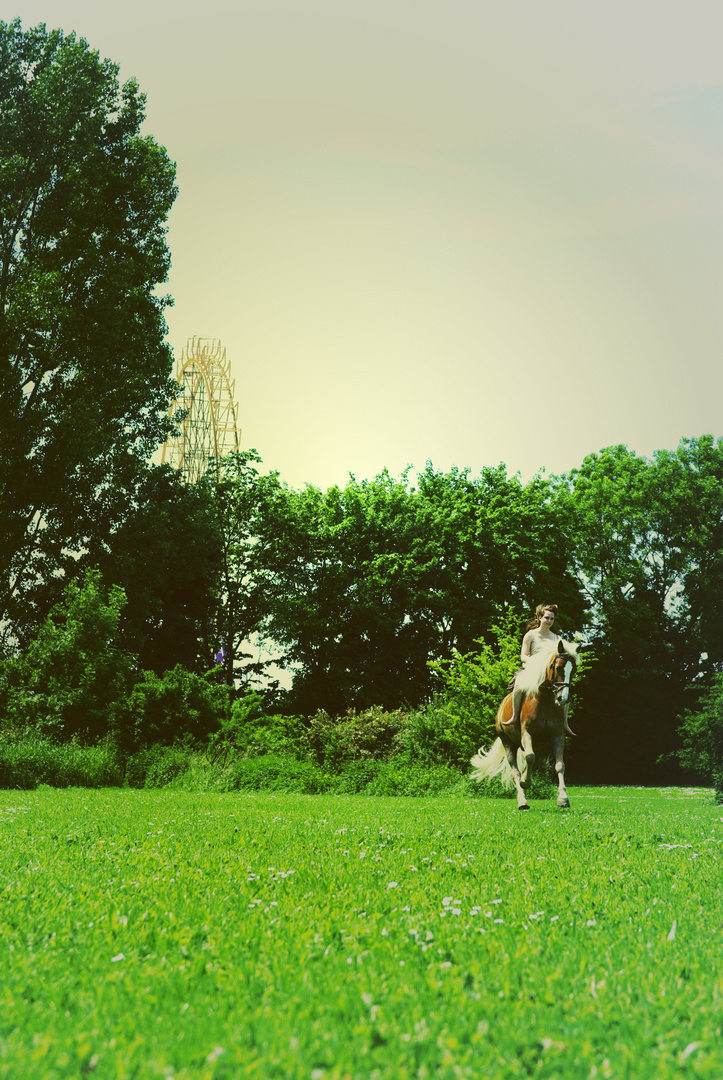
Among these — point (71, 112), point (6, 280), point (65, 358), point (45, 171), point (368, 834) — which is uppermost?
point (71, 112)

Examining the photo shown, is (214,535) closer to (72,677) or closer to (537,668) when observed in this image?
(72,677)

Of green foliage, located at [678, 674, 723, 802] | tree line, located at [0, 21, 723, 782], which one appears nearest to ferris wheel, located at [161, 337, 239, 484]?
tree line, located at [0, 21, 723, 782]

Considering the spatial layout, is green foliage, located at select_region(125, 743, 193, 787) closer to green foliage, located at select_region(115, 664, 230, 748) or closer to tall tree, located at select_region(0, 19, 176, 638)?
green foliage, located at select_region(115, 664, 230, 748)

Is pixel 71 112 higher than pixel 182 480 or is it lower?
higher

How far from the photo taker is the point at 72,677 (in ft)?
81.5

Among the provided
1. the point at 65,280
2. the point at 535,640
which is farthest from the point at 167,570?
the point at 535,640

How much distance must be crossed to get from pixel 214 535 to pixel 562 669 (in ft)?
83.4

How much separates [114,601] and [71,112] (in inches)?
664

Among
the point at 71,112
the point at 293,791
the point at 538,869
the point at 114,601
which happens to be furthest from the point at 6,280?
the point at 538,869

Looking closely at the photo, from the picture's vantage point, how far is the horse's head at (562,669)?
486 inches

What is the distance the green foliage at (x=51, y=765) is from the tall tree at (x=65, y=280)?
28.7ft

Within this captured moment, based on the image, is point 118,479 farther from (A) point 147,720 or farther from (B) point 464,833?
(B) point 464,833

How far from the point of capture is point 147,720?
2562cm

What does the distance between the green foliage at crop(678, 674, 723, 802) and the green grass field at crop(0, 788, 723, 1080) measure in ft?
46.0
